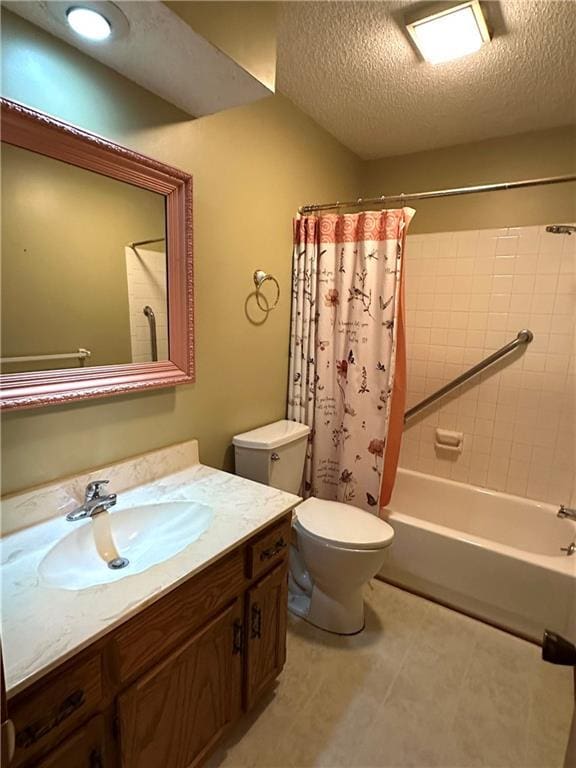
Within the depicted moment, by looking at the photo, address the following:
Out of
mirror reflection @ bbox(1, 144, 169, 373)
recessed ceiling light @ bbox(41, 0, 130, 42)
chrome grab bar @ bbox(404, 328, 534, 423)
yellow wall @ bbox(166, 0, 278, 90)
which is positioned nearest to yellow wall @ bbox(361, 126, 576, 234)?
chrome grab bar @ bbox(404, 328, 534, 423)

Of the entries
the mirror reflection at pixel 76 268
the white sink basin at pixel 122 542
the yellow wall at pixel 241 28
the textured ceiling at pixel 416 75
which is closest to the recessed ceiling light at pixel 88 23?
the yellow wall at pixel 241 28

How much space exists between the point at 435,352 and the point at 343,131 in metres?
1.40

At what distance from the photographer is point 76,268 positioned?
1.20m

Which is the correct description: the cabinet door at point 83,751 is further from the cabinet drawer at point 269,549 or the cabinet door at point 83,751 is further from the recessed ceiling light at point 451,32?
the recessed ceiling light at point 451,32

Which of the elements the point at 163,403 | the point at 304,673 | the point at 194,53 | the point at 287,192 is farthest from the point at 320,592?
the point at 194,53

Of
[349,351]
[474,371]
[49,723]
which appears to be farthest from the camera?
[474,371]

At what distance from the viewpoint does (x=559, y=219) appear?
86.5 inches

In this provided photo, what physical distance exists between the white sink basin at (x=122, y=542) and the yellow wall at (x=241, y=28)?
1.33m

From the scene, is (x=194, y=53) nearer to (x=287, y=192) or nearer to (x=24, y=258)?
(x=24, y=258)

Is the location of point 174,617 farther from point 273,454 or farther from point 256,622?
point 273,454

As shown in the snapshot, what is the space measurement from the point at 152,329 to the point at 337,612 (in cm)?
146

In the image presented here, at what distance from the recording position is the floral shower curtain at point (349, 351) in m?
1.97

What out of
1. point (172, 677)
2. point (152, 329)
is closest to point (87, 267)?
point (152, 329)

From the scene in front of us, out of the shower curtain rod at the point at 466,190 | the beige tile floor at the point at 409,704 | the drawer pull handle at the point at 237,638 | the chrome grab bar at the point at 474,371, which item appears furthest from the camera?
the chrome grab bar at the point at 474,371
